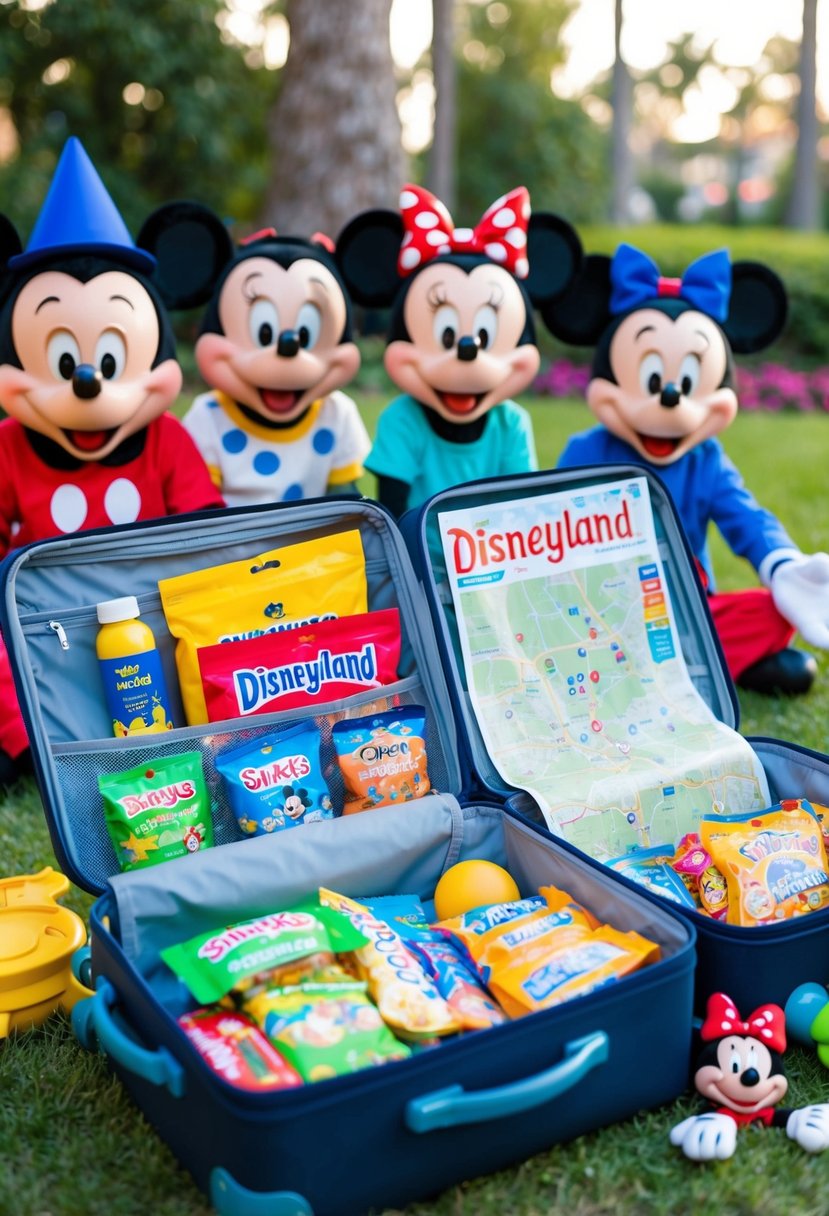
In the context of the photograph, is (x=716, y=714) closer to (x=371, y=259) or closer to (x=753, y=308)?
(x=753, y=308)

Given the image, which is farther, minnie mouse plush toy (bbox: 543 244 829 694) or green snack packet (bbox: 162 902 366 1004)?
minnie mouse plush toy (bbox: 543 244 829 694)

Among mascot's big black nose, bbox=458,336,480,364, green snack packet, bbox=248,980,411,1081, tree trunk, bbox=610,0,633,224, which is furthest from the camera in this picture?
tree trunk, bbox=610,0,633,224

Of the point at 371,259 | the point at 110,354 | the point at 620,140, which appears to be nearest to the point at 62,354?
the point at 110,354

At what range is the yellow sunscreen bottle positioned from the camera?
1772 mm

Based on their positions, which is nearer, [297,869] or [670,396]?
[297,869]

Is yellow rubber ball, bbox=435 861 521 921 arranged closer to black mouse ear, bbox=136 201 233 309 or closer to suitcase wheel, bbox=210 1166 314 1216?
suitcase wheel, bbox=210 1166 314 1216

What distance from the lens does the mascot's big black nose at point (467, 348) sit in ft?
8.19

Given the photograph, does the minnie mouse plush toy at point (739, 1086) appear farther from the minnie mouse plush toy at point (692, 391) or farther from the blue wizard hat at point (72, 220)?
the blue wizard hat at point (72, 220)

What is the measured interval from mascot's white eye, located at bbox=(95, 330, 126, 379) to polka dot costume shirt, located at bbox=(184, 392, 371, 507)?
0.42m

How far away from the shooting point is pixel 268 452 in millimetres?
2717

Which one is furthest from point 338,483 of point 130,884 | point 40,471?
point 130,884

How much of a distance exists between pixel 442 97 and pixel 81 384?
8.81 metres

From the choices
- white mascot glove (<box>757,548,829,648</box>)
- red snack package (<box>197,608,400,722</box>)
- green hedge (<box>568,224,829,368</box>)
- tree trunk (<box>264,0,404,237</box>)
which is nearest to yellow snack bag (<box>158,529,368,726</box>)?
red snack package (<box>197,608,400,722</box>)

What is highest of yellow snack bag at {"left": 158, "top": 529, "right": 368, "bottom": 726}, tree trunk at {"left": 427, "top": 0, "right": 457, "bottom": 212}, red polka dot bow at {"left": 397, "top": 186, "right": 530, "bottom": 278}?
tree trunk at {"left": 427, "top": 0, "right": 457, "bottom": 212}
